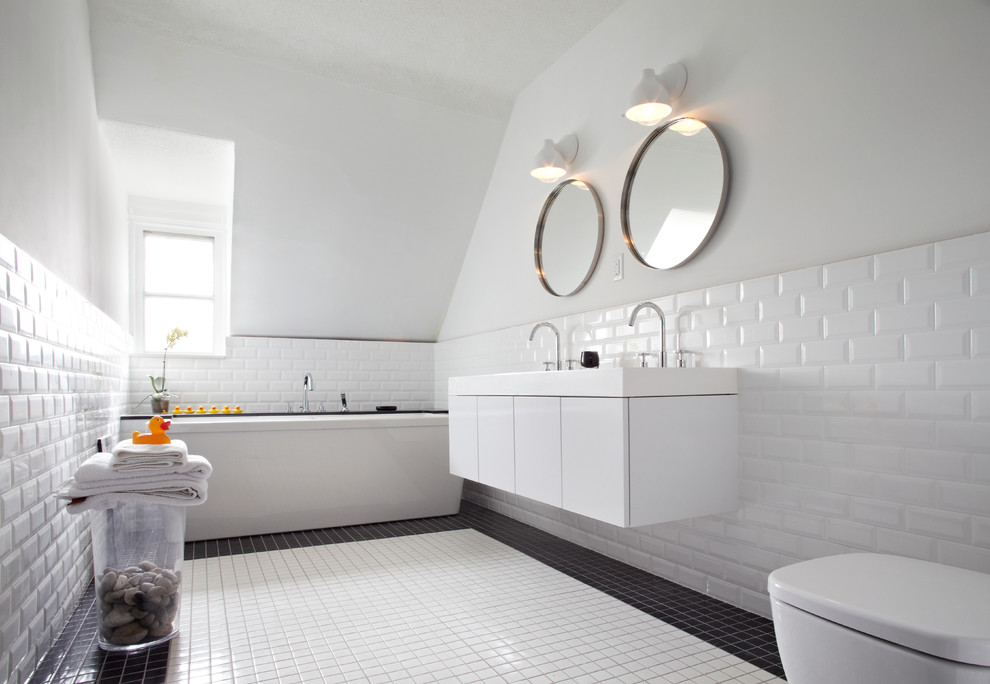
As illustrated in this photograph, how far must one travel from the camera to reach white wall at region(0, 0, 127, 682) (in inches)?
72.4

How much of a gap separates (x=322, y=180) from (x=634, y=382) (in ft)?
10.1

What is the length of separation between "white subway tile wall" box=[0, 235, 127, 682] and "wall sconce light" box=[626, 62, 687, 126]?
2.46m

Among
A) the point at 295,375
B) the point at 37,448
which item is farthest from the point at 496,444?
the point at 295,375

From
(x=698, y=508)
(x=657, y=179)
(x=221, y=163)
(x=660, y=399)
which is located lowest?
(x=698, y=508)

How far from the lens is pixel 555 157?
3.87 meters

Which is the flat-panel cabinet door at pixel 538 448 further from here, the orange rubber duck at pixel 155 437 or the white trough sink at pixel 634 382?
the orange rubber duck at pixel 155 437

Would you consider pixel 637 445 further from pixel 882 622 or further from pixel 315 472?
pixel 315 472

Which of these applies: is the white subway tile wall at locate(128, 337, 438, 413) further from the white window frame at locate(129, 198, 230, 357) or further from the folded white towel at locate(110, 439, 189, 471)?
the folded white towel at locate(110, 439, 189, 471)

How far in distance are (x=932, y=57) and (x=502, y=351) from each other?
3.11m

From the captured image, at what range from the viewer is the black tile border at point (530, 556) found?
216 centimetres

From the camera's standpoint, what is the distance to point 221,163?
15.4 ft

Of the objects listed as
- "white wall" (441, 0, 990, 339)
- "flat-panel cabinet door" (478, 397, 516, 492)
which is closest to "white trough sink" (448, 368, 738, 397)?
"flat-panel cabinet door" (478, 397, 516, 492)

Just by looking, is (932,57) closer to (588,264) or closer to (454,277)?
(588,264)

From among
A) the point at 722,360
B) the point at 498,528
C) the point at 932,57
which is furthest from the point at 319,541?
the point at 932,57
